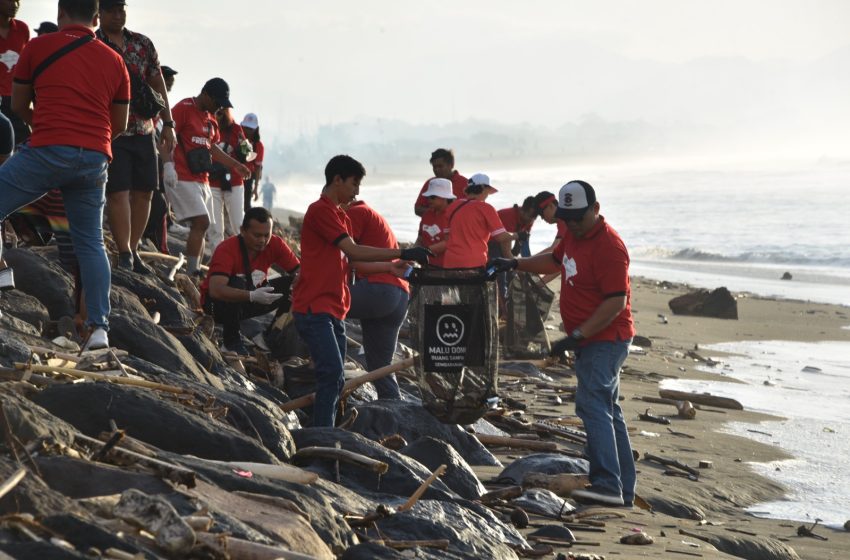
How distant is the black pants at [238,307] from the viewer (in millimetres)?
9031

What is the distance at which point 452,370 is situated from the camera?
268 inches

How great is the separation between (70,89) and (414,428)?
9.75 ft

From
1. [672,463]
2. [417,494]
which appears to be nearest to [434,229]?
[672,463]

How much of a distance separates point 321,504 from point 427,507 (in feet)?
2.25

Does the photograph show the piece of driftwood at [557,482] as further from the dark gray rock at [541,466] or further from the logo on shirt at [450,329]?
the logo on shirt at [450,329]

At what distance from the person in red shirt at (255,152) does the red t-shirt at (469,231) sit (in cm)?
543

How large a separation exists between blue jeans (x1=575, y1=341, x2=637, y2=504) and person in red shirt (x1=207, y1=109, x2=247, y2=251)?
6.31 metres

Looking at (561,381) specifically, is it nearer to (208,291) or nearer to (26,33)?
(208,291)

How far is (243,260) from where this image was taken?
356 inches

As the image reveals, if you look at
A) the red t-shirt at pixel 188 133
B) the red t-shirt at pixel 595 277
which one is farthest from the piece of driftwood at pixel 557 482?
the red t-shirt at pixel 188 133

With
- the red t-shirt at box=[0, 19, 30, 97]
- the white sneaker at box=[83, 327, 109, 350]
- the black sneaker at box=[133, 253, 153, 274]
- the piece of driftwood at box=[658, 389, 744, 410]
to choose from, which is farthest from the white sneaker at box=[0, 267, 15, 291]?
the piece of driftwood at box=[658, 389, 744, 410]

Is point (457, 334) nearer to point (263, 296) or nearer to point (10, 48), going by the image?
point (263, 296)

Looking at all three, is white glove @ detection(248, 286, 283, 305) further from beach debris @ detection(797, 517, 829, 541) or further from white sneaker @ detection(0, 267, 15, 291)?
beach debris @ detection(797, 517, 829, 541)

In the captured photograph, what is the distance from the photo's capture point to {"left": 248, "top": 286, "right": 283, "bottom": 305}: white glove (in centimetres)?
885
